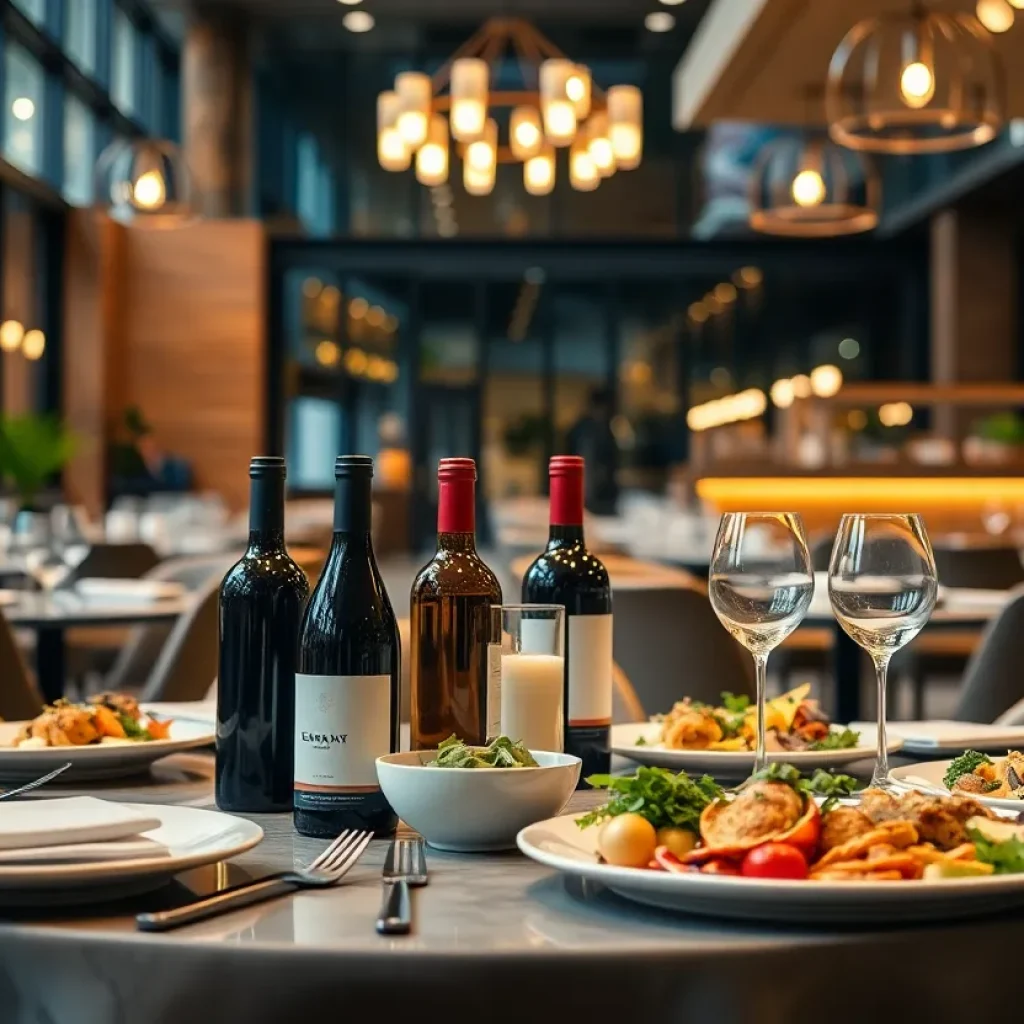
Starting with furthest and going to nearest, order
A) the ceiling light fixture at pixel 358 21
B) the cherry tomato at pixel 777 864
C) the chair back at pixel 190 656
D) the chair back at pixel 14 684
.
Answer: the ceiling light fixture at pixel 358 21 < the chair back at pixel 190 656 < the chair back at pixel 14 684 < the cherry tomato at pixel 777 864

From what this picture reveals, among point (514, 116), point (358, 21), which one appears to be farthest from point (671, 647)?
point (358, 21)

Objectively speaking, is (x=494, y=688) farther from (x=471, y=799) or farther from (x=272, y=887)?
(x=272, y=887)

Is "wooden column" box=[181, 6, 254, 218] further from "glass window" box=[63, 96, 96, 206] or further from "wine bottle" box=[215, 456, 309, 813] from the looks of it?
"wine bottle" box=[215, 456, 309, 813]

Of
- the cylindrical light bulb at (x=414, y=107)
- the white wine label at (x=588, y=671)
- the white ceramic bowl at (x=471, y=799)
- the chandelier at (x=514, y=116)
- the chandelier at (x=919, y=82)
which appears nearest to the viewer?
the white ceramic bowl at (x=471, y=799)

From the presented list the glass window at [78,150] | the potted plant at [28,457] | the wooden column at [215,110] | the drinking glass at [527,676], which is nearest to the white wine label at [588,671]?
the drinking glass at [527,676]

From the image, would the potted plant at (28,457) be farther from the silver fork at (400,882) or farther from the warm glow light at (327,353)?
the silver fork at (400,882)

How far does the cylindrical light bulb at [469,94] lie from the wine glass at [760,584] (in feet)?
23.2

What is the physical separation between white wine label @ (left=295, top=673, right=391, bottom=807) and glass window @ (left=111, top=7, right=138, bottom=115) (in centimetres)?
1533

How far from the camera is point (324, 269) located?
1684cm

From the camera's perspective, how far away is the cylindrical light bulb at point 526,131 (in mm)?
9008

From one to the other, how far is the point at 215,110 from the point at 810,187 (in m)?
10.2

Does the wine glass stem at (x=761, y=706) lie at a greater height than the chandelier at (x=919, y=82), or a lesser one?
lesser

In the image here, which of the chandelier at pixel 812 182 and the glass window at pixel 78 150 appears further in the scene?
the glass window at pixel 78 150

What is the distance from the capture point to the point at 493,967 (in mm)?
898
